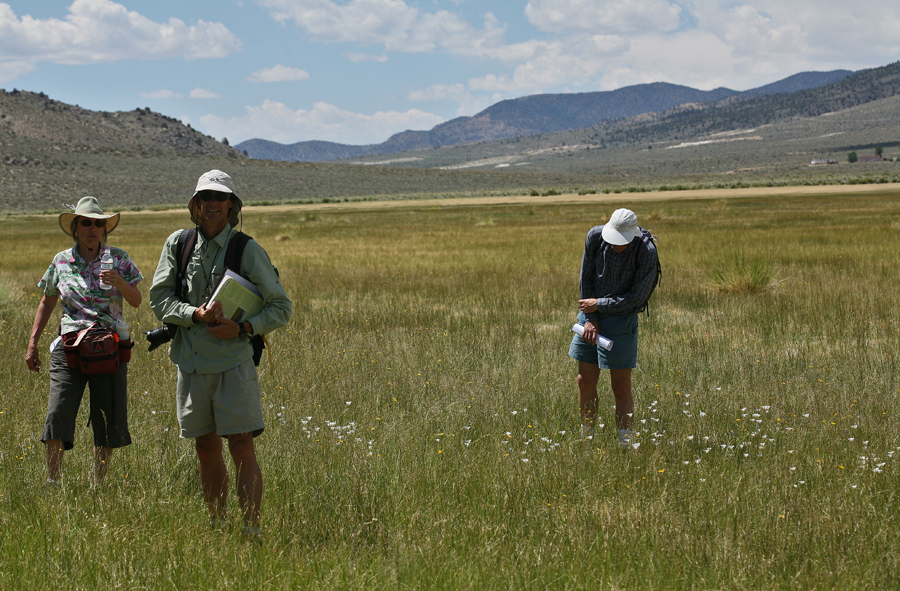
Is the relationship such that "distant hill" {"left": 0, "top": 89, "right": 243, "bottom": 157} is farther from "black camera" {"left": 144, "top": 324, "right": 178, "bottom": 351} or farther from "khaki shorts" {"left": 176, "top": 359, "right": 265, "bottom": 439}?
"khaki shorts" {"left": 176, "top": 359, "right": 265, "bottom": 439}

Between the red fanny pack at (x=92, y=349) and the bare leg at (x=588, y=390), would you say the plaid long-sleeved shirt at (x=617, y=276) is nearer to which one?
the bare leg at (x=588, y=390)

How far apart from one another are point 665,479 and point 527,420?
1661 millimetres

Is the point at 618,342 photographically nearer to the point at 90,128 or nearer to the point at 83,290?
the point at 83,290

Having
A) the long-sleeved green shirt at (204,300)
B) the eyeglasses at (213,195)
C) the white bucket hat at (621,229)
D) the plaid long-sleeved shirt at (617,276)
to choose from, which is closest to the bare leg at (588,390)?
the plaid long-sleeved shirt at (617,276)

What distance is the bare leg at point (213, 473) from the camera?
13.5ft

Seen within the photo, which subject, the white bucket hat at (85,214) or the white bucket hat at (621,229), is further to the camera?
the white bucket hat at (621,229)

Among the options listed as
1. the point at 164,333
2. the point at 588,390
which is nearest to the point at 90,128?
the point at 588,390

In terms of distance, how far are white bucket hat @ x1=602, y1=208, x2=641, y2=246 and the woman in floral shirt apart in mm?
3425

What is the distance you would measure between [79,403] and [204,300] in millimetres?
1575

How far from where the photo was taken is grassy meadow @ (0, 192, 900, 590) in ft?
12.2

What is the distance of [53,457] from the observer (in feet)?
15.8

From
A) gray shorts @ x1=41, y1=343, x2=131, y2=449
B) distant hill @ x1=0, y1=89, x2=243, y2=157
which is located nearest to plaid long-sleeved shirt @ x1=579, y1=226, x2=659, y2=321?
gray shorts @ x1=41, y1=343, x2=131, y2=449

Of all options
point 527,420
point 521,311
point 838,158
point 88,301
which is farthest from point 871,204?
point 838,158

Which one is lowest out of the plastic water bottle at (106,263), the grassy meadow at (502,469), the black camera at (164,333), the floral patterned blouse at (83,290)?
the grassy meadow at (502,469)
